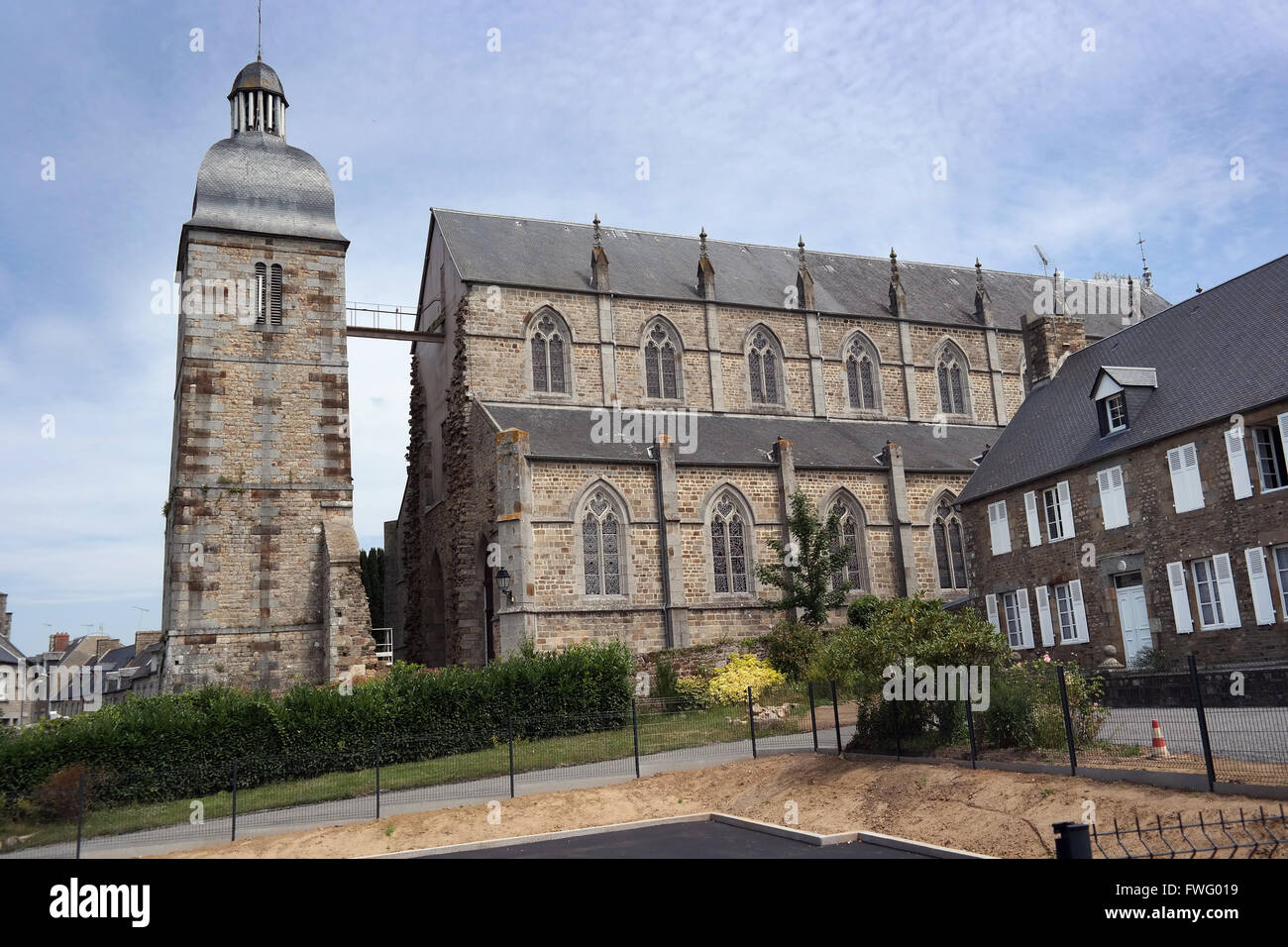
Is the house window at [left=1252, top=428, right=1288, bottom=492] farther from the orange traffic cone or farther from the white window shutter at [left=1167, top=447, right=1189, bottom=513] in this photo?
the orange traffic cone

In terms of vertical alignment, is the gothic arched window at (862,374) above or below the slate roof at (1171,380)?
above

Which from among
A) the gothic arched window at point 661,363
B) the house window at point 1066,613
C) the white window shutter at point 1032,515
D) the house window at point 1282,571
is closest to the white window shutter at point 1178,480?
the house window at point 1282,571

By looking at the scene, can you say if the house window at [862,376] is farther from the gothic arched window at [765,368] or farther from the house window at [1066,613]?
the house window at [1066,613]

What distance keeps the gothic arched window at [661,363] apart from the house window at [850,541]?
6975mm

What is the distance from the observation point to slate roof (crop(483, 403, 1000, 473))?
1164 inches

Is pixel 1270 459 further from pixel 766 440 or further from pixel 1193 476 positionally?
pixel 766 440

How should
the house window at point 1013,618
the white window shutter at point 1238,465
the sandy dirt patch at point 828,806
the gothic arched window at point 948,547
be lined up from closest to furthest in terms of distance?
1. the sandy dirt patch at point 828,806
2. the white window shutter at point 1238,465
3. the house window at point 1013,618
4. the gothic arched window at point 948,547

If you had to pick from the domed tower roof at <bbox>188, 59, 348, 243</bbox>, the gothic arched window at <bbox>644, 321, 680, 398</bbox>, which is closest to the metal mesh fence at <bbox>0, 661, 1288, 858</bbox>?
the gothic arched window at <bbox>644, 321, 680, 398</bbox>

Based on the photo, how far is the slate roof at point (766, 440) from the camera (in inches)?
1164

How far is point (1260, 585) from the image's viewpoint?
1952cm

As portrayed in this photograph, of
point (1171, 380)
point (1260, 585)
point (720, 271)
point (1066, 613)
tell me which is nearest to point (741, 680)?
point (1066, 613)

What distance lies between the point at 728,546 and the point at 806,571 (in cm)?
272
